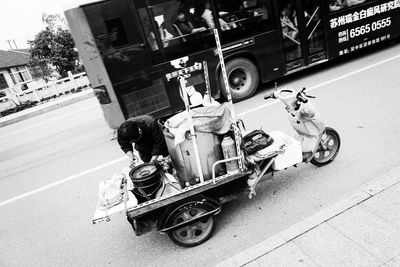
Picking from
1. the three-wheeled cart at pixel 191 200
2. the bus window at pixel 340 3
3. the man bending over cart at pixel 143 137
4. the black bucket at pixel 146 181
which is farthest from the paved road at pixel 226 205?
the bus window at pixel 340 3

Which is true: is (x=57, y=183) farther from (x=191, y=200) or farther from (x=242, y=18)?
(x=242, y=18)

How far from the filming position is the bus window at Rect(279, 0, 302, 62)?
769 cm

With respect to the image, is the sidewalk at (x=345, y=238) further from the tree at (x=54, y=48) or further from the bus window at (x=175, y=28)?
the tree at (x=54, y=48)

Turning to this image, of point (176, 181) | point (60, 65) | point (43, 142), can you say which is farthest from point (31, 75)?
point (176, 181)

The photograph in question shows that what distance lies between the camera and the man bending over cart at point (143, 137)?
148 inches

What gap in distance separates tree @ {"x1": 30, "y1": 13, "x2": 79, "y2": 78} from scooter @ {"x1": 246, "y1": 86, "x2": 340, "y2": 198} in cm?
2680

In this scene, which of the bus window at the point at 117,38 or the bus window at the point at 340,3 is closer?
the bus window at the point at 117,38

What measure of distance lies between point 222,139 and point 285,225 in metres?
1.16

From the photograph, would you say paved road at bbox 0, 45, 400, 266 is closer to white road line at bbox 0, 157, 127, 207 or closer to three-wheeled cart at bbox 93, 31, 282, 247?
white road line at bbox 0, 157, 127, 207

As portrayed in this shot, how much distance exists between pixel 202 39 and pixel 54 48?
23.8 metres

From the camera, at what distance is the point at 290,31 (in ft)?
25.7

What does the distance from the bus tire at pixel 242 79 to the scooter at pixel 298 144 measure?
386 cm

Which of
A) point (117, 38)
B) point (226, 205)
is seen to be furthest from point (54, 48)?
point (226, 205)

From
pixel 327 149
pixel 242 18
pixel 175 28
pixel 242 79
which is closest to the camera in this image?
pixel 327 149
